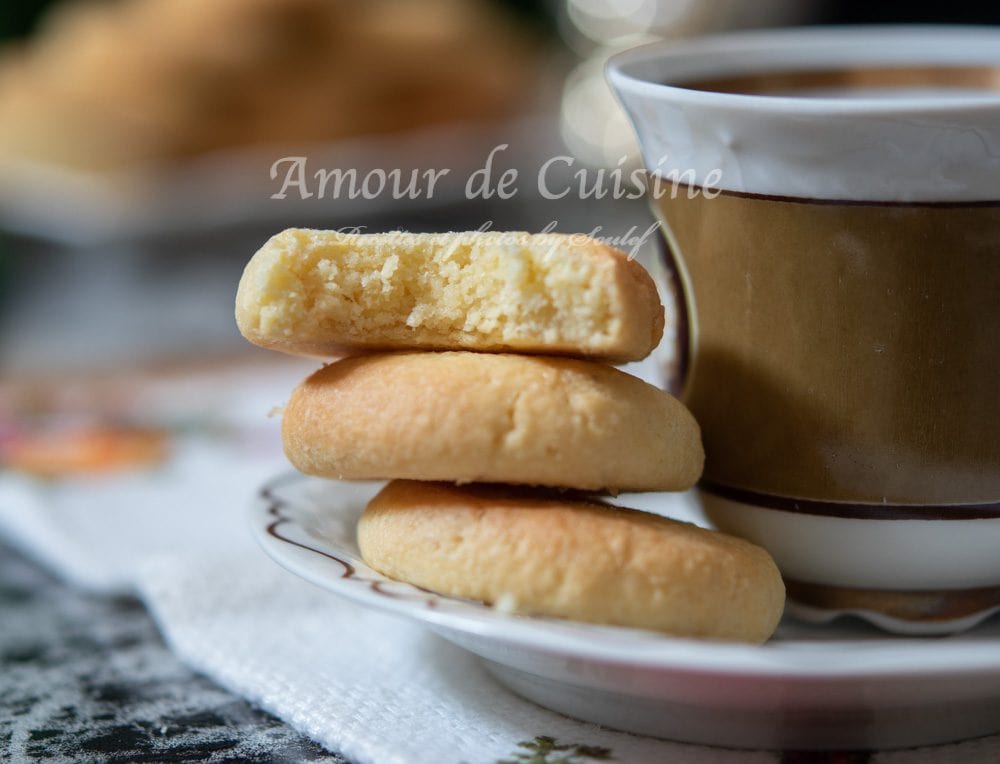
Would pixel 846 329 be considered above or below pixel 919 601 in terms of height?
above

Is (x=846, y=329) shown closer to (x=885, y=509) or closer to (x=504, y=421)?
(x=885, y=509)

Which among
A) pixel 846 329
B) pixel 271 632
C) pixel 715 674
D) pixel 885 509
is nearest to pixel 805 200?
pixel 846 329

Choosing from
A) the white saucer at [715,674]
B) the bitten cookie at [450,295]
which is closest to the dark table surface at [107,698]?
the white saucer at [715,674]

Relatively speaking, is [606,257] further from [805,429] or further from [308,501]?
[308,501]

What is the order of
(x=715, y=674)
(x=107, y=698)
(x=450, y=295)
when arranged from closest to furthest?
(x=715, y=674), (x=450, y=295), (x=107, y=698)

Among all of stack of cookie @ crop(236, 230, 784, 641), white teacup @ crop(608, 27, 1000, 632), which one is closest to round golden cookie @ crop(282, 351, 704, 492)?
stack of cookie @ crop(236, 230, 784, 641)

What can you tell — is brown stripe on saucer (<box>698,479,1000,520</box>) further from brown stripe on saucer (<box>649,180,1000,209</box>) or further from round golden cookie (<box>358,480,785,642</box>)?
brown stripe on saucer (<box>649,180,1000,209</box>)

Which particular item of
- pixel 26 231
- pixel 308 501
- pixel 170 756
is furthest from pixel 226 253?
pixel 170 756

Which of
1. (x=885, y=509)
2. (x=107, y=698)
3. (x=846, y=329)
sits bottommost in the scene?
(x=107, y=698)
